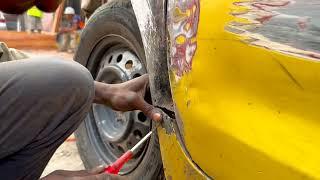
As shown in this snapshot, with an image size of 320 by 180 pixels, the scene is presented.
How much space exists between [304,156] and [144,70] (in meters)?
1.18

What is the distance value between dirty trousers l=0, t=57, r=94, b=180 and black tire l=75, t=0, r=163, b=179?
0.53 meters

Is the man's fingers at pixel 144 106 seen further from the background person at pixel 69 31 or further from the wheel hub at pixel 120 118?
the background person at pixel 69 31

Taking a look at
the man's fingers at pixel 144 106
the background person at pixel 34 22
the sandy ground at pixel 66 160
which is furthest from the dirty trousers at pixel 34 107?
the background person at pixel 34 22

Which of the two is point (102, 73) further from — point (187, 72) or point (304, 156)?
point (304, 156)

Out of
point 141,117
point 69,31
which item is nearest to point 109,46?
point 141,117

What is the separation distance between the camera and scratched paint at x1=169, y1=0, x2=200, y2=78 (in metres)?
1.46

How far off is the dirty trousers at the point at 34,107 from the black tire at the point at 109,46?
1.75 feet

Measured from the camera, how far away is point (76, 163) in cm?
322

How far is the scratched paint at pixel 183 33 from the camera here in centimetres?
146

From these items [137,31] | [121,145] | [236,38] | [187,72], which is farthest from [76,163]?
[236,38]

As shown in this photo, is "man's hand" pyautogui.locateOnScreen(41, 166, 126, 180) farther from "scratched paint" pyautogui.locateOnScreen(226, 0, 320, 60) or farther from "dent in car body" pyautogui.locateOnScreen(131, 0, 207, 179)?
"scratched paint" pyautogui.locateOnScreen(226, 0, 320, 60)

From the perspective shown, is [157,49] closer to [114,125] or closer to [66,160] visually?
[114,125]

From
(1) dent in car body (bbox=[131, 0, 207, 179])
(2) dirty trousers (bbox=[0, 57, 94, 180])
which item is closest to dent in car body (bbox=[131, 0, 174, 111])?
(1) dent in car body (bbox=[131, 0, 207, 179])

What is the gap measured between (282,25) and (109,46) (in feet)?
4.93
